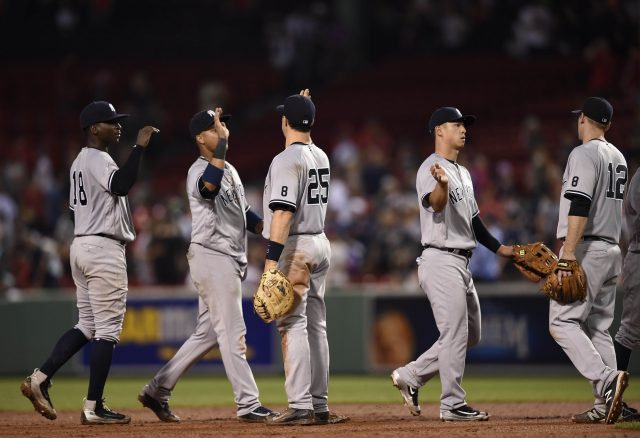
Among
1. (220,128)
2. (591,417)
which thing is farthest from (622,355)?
(220,128)

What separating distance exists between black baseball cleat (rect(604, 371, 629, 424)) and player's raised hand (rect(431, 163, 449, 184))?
1.61 m

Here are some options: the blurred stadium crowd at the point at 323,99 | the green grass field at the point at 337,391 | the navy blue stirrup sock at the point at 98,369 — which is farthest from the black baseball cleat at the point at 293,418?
the blurred stadium crowd at the point at 323,99

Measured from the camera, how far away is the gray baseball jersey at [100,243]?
770 cm

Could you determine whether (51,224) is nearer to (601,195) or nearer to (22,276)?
(22,276)

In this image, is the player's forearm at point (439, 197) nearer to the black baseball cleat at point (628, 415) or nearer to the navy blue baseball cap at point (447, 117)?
the navy blue baseball cap at point (447, 117)

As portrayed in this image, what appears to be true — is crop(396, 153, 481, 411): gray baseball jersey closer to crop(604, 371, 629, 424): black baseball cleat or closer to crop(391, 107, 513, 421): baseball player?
crop(391, 107, 513, 421): baseball player

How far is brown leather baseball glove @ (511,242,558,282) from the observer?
25.0 feet

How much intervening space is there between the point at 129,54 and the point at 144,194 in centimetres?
706

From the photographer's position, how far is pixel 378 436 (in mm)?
6547

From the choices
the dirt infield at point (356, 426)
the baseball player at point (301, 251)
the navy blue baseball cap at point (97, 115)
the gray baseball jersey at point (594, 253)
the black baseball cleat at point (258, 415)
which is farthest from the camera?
the navy blue baseball cap at point (97, 115)

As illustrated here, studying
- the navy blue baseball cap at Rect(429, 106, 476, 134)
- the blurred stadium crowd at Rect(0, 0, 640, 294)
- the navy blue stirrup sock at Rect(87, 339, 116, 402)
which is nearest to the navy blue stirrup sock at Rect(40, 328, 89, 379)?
the navy blue stirrup sock at Rect(87, 339, 116, 402)

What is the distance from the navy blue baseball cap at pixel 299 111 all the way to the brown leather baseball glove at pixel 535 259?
Result: 1719 mm

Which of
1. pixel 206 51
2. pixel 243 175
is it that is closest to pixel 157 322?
pixel 243 175

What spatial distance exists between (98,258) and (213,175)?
3.46ft
